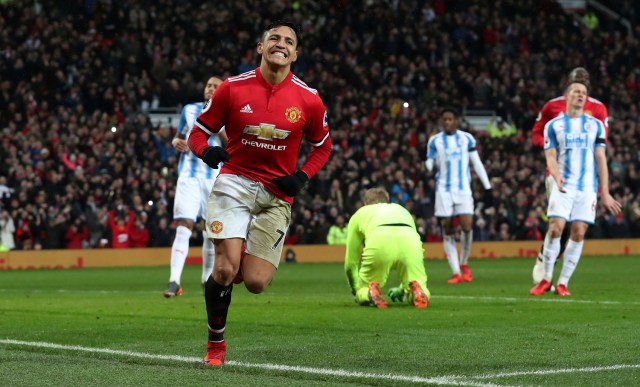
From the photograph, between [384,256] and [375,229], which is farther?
[375,229]

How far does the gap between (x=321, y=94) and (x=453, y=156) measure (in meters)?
14.3

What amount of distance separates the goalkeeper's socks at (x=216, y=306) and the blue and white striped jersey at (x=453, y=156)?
1088 cm

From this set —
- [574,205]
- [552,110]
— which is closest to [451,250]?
[552,110]

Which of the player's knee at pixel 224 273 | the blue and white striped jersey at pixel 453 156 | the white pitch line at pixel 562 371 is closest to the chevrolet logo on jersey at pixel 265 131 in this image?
the player's knee at pixel 224 273

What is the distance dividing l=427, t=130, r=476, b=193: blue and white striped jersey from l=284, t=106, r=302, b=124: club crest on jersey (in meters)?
10.6

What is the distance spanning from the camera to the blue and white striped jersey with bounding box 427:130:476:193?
18.2m

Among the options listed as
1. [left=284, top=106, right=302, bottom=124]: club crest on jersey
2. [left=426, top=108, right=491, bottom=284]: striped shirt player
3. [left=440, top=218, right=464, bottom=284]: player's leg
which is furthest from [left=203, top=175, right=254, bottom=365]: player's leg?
[left=426, top=108, right=491, bottom=284]: striped shirt player

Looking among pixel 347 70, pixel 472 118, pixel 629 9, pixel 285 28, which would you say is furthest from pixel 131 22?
pixel 285 28

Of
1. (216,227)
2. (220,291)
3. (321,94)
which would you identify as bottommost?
(321,94)

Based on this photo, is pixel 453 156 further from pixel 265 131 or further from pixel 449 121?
pixel 265 131

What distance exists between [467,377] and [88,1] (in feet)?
90.2

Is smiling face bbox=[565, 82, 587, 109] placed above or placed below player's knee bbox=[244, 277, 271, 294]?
above

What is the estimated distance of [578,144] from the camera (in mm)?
13578

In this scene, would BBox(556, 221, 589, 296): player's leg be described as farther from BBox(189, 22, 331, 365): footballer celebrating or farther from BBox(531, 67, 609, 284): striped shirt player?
BBox(189, 22, 331, 365): footballer celebrating
